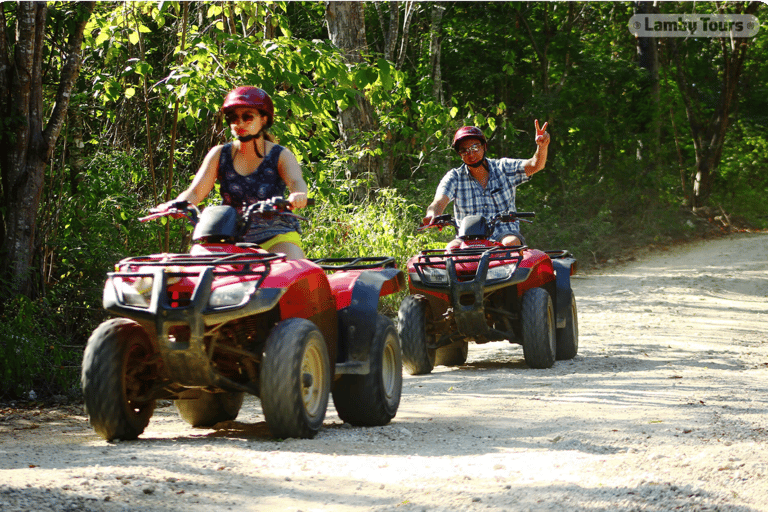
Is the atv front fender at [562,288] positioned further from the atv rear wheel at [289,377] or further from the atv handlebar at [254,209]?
the atv rear wheel at [289,377]

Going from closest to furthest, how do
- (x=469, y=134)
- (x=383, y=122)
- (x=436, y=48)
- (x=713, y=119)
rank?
(x=469, y=134)
(x=383, y=122)
(x=436, y=48)
(x=713, y=119)

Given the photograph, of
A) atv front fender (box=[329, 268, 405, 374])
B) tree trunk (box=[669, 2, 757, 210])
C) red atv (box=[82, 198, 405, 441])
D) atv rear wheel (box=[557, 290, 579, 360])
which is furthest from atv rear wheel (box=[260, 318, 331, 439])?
tree trunk (box=[669, 2, 757, 210])

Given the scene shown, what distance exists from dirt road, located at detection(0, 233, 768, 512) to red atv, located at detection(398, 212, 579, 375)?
0.94 feet

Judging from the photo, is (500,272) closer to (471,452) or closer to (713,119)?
(471,452)

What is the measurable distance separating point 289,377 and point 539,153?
14.8ft

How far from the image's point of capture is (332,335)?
221 inches

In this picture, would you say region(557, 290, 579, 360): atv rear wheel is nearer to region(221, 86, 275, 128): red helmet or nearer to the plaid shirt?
the plaid shirt

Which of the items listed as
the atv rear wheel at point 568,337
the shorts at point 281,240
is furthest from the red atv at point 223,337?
the atv rear wheel at point 568,337

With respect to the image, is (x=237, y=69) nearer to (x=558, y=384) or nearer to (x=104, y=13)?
(x=104, y=13)

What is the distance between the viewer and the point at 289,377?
4.81 meters

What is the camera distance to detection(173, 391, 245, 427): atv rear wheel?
19.7 ft

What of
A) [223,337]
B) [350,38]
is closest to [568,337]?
[223,337]

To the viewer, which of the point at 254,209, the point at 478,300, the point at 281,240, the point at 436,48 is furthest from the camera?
the point at 436,48

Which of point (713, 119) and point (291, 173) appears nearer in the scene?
point (291, 173)
